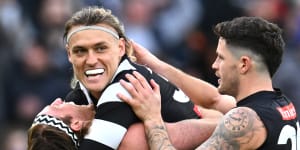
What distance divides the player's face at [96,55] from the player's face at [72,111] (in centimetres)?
17

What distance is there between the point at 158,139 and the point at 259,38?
97 centimetres

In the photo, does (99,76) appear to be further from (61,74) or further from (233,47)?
(61,74)

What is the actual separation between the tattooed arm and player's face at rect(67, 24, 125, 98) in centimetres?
90

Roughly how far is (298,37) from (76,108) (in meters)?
6.69

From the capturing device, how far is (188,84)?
8680mm

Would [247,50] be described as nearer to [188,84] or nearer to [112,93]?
[112,93]

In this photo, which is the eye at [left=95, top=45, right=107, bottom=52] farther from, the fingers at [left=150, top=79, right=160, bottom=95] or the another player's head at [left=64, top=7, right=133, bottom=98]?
the fingers at [left=150, top=79, right=160, bottom=95]

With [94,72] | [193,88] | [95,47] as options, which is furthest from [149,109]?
[193,88]

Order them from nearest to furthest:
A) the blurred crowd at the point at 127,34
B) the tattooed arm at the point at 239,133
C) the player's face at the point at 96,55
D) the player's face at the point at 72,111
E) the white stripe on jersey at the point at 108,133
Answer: the tattooed arm at the point at 239,133, the white stripe on jersey at the point at 108,133, the player's face at the point at 96,55, the player's face at the point at 72,111, the blurred crowd at the point at 127,34

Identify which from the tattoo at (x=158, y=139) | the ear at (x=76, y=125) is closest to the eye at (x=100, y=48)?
the ear at (x=76, y=125)

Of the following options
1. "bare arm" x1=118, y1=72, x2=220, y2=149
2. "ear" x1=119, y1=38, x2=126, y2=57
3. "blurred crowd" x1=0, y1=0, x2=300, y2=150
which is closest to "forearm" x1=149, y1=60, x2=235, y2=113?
"ear" x1=119, y1=38, x2=126, y2=57

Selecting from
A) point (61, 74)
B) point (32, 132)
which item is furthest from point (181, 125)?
point (61, 74)

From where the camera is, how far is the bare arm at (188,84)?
855 centimetres

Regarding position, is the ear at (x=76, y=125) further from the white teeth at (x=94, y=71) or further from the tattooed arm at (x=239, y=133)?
the tattooed arm at (x=239, y=133)
